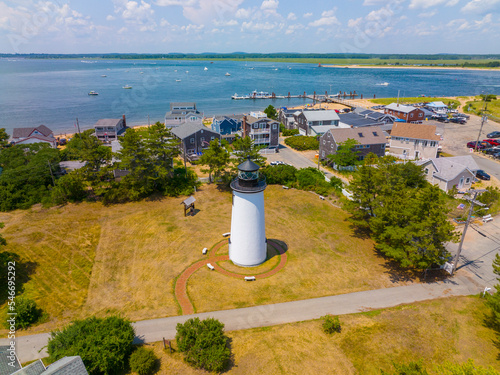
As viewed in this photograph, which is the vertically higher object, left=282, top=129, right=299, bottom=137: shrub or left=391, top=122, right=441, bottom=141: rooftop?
left=391, top=122, right=441, bottom=141: rooftop

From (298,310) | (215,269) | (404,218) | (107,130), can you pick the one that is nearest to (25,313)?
(215,269)

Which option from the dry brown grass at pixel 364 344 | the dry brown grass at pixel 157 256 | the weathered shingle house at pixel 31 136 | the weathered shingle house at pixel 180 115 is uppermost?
the weathered shingle house at pixel 180 115

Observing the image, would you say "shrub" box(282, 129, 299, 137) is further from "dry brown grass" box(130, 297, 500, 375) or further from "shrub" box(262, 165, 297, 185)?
"dry brown grass" box(130, 297, 500, 375)

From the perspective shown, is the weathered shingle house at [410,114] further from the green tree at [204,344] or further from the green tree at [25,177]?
the green tree at [25,177]

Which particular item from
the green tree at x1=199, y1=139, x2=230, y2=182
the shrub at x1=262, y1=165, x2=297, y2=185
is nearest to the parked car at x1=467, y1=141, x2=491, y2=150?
the shrub at x1=262, y1=165, x2=297, y2=185

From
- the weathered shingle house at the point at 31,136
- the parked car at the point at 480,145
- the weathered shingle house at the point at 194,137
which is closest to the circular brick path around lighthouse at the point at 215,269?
the weathered shingle house at the point at 194,137

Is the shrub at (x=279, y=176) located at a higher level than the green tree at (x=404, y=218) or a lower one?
lower
